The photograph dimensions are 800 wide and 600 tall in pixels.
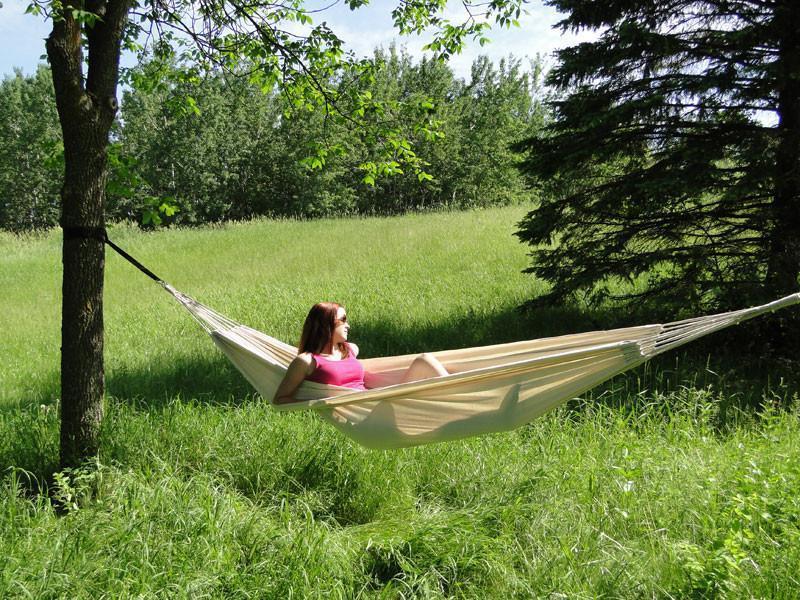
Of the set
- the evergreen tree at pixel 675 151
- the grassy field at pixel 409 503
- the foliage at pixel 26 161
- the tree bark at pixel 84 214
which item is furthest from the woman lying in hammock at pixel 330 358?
the foliage at pixel 26 161

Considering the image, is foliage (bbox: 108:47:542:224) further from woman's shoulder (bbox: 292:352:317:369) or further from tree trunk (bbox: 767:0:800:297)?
woman's shoulder (bbox: 292:352:317:369)

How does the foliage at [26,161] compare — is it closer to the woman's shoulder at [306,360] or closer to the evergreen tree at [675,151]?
the evergreen tree at [675,151]

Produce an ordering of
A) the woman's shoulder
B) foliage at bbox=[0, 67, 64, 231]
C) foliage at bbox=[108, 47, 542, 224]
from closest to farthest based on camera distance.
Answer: the woman's shoulder < foliage at bbox=[108, 47, 542, 224] < foliage at bbox=[0, 67, 64, 231]

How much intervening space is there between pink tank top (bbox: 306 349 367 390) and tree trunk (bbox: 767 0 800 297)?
3.27 metres

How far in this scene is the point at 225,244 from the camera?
15.6 metres

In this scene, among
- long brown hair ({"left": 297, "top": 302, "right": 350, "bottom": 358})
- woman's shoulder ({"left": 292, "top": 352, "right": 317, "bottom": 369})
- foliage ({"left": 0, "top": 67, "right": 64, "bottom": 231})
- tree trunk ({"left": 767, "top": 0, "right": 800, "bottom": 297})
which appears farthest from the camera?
foliage ({"left": 0, "top": 67, "right": 64, "bottom": 231})

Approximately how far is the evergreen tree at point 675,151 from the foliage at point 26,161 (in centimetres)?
3255

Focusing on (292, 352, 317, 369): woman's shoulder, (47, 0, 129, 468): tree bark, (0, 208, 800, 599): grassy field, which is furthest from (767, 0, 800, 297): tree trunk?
(47, 0, 129, 468): tree bark

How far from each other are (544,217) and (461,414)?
3.50m

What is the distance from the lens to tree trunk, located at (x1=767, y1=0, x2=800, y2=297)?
183 inches

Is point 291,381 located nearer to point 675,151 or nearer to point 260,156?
point 675,151

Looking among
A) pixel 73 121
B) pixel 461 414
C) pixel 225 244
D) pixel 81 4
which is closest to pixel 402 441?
pixel 461 414

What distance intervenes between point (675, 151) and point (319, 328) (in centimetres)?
346

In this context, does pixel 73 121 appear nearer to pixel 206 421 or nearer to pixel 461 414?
pixel 206 421
